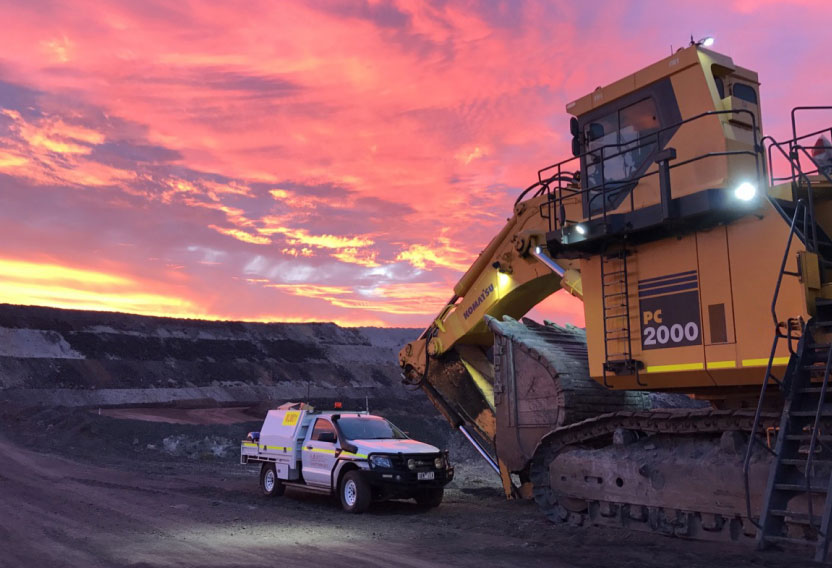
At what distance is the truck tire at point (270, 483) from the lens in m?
16.8

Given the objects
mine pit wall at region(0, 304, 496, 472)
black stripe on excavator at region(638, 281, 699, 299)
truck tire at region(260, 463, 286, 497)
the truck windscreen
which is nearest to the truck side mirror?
the truck windscreen

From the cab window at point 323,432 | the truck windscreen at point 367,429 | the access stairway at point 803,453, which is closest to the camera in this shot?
the access stairway at point 803,453

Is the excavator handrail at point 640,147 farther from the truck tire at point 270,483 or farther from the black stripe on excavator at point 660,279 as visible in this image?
the truck tire at point 270,483

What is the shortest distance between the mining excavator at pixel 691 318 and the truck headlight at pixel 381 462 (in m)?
2.74

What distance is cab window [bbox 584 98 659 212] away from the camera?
10.9 m

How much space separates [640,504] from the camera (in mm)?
10609

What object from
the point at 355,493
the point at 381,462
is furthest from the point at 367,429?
the point at 355,493

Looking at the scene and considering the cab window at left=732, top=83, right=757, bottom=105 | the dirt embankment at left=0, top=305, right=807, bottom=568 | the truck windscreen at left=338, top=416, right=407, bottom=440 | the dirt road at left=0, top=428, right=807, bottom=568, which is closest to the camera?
the dirt road at left=0, top=428, right=807, bottom=568

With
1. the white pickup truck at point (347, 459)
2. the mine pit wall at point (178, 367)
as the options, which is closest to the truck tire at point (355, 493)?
the white pickup truck at point (347, 459)

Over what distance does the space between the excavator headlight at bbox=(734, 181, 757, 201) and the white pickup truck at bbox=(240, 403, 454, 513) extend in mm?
7836

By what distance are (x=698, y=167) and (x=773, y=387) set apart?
9.67 ft

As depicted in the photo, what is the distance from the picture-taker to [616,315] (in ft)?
35.7

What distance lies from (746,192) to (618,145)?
2.16m

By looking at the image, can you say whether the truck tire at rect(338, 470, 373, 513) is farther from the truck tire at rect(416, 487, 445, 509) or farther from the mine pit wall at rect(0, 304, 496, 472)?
the mine pit wall at rect(0, 304, 496, 472)
